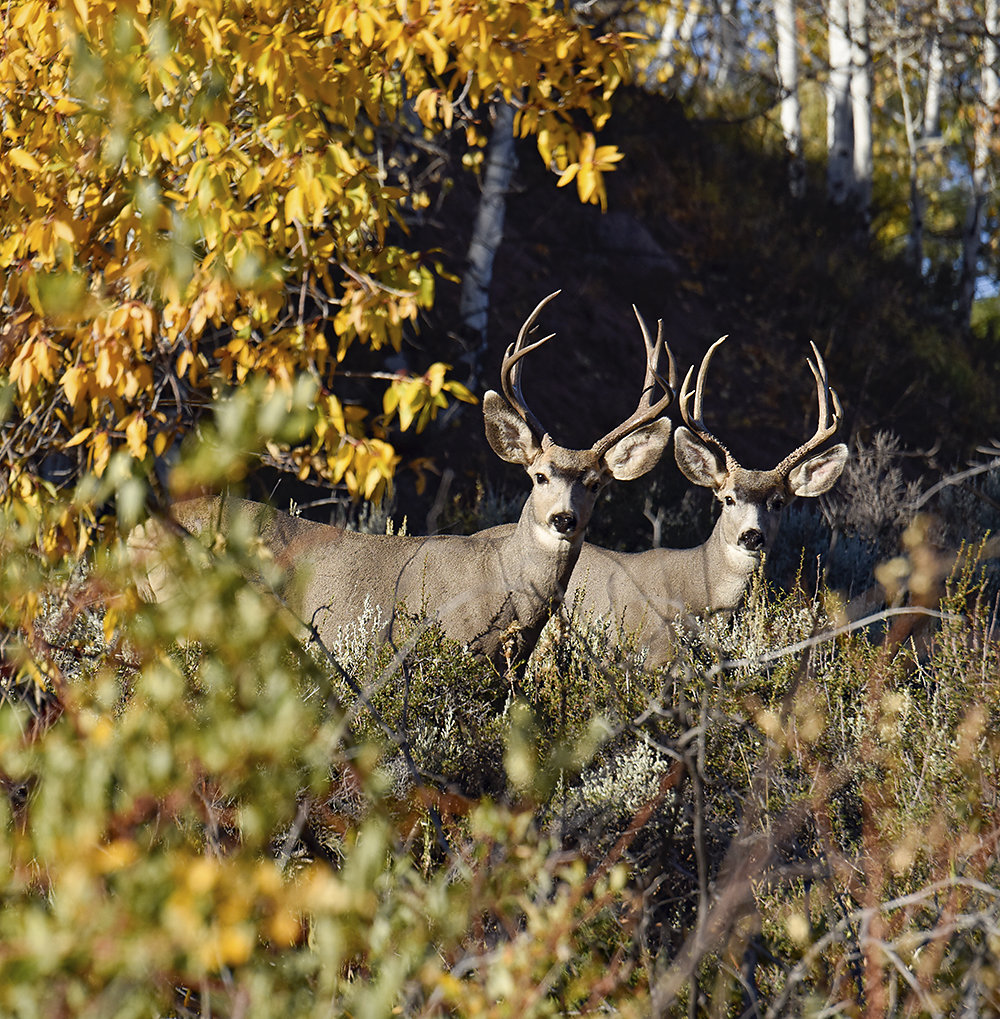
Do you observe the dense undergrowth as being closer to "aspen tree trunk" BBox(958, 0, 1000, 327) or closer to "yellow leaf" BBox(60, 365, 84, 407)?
"yellow leaf" BBox(60, 365, 84, 407)

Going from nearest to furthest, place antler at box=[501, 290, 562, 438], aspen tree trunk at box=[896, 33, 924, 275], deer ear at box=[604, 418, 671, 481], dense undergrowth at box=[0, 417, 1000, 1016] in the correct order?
dense undergrowth at box=[0, 417, 1000, 1016]
antler at box=[501, 290, 562, 438]
deer ear at box=[604, 418, 671, 481]
aspen tree trunk at box=[896, 33, 924, 275]

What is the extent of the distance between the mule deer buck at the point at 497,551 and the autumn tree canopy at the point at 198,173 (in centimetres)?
134

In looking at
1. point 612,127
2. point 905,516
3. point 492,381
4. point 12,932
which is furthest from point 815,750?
point 612,127

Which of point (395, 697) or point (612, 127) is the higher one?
point (612, 127)

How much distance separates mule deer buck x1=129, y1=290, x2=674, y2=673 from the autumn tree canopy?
1338 mm

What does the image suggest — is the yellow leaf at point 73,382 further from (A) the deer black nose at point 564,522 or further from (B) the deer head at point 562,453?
(A) the deer black nose at point 564,522

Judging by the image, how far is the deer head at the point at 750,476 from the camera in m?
6.52

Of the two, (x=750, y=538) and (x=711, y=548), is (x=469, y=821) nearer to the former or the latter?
(x=750, y=538)

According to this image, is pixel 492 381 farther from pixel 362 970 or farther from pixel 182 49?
pixel 362 970

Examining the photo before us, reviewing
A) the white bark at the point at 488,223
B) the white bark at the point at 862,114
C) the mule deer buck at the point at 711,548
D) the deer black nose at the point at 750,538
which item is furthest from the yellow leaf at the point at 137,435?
the white bark at the point at 862,114

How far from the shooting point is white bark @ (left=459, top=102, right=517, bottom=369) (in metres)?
9.95

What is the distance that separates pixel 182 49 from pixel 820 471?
4.50m

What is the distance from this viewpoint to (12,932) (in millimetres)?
1619

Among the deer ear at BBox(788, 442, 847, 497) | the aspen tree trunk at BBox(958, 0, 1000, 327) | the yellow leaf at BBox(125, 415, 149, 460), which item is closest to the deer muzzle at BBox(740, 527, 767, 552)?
the deer ear at BBox(788, 442, 847, 497)
